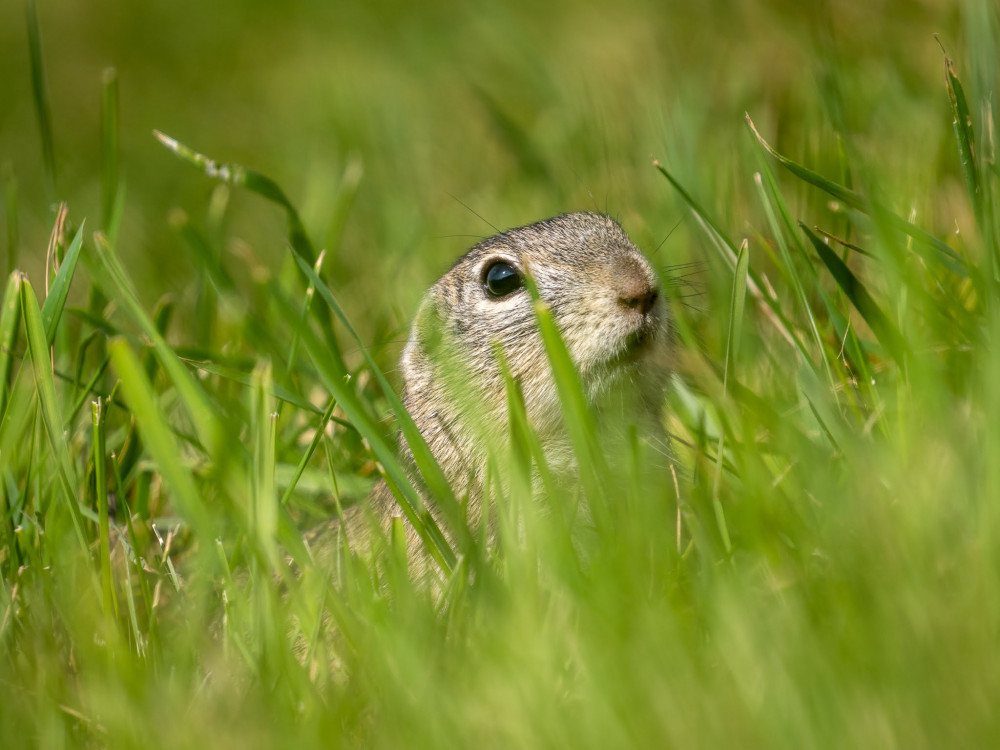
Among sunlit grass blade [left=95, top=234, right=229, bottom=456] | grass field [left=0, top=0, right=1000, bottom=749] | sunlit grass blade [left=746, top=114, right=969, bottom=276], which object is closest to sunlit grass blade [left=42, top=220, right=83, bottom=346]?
grass field [left=0, top=0, right=1000, bottom=749]

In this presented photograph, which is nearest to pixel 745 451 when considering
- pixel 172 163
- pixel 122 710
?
pixel 122 710

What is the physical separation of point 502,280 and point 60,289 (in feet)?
4.01

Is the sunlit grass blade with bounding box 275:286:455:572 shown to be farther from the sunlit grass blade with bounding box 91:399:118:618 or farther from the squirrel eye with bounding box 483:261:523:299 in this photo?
the squirrel eye with bounding box 483:261:523:299

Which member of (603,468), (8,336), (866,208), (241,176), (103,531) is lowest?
(603,468)

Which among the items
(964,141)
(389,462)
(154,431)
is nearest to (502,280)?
(389,462)

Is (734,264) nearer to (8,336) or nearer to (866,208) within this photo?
(866,208)

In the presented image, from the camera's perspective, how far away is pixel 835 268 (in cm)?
276

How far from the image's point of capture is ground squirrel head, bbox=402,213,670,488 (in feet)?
9.26

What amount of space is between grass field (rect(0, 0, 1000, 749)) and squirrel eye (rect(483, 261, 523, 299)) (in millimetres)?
424

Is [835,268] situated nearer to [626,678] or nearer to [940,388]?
[940,388]

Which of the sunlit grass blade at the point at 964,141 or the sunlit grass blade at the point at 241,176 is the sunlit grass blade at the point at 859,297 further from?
the sunlit grass blade at the point at 241,176

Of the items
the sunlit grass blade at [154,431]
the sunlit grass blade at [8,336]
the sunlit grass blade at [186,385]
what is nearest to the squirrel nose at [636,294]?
the sunlit grass blade at [186,385]

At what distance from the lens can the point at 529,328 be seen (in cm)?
307

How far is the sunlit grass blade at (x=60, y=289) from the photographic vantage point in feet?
9.14
